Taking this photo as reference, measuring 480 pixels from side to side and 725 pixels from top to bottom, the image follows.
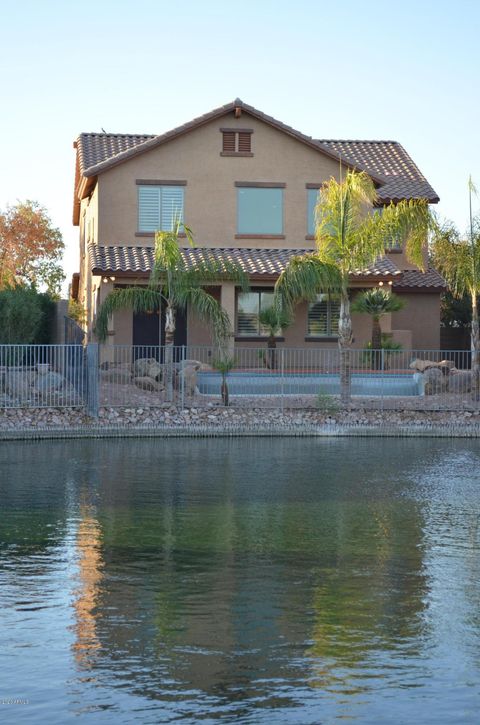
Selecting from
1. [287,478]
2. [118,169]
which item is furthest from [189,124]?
[287,478]

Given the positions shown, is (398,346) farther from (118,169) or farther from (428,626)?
(428,626)

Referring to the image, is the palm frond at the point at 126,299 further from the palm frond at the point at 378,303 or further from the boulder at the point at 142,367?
the palm frond at the point at 378,303

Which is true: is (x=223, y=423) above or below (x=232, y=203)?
below

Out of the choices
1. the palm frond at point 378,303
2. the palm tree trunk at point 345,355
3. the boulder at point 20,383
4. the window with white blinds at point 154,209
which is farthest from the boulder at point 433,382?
the boulder at point 20,383

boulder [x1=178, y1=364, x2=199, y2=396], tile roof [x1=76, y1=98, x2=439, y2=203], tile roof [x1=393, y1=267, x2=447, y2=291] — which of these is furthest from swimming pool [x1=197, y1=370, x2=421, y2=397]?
tile roof [x1=76, y1=98, x2=439, y2=203]

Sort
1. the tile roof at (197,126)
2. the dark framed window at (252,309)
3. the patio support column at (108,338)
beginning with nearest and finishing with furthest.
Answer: the patio support column at (108,338) → the tile roof at (197,126) → the dark framed window at (252,309)

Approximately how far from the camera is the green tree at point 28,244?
63.8 m

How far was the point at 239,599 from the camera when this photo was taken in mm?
10789

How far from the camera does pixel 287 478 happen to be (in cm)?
2053

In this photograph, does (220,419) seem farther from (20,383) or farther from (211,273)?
(20,383)

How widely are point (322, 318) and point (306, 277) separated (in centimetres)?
777

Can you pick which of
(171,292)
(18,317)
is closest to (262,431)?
(171,292)

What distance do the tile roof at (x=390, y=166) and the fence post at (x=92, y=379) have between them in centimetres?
1488

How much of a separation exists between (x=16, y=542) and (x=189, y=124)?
26.7 meters
